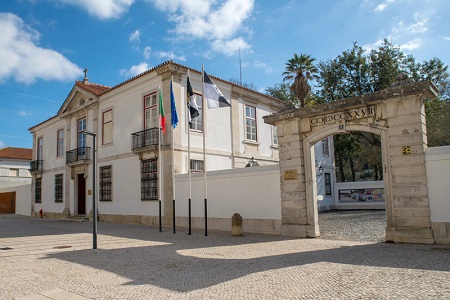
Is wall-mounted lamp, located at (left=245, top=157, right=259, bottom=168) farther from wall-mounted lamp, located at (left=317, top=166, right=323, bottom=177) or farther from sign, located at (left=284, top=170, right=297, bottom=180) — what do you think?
sign, located at (left=284, top=170, right=297, bottom=180)

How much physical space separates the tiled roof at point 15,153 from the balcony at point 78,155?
65.2 feet

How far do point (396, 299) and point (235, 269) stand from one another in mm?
2552

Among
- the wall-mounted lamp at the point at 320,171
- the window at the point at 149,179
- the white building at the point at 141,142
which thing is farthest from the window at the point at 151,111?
the wall-mounted lamp at the point at 320,171

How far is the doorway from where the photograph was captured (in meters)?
20.3

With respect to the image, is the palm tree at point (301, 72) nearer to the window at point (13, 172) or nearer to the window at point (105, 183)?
the window at point (105, 183)

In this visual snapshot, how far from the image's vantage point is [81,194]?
20406mm

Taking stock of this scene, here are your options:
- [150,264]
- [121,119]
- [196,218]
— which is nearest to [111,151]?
[121,119]

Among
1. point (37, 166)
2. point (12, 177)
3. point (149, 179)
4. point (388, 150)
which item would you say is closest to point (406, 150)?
point (388, 150)

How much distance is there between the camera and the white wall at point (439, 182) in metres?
7.74

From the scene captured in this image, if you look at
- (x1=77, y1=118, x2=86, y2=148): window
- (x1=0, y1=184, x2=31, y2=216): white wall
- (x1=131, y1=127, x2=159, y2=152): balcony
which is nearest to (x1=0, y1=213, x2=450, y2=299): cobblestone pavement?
(x1=131, y1=127, x2=159, y2=152): balcony

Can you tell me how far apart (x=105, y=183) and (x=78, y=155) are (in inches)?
135

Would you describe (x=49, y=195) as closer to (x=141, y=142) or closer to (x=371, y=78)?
(x=141, y=142)

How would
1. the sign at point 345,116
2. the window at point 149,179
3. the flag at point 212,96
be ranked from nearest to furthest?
the sign at point 345,116 < the flag at point 212,96 < the window at point 149,179

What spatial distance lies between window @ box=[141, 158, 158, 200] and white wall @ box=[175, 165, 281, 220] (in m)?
1.82
